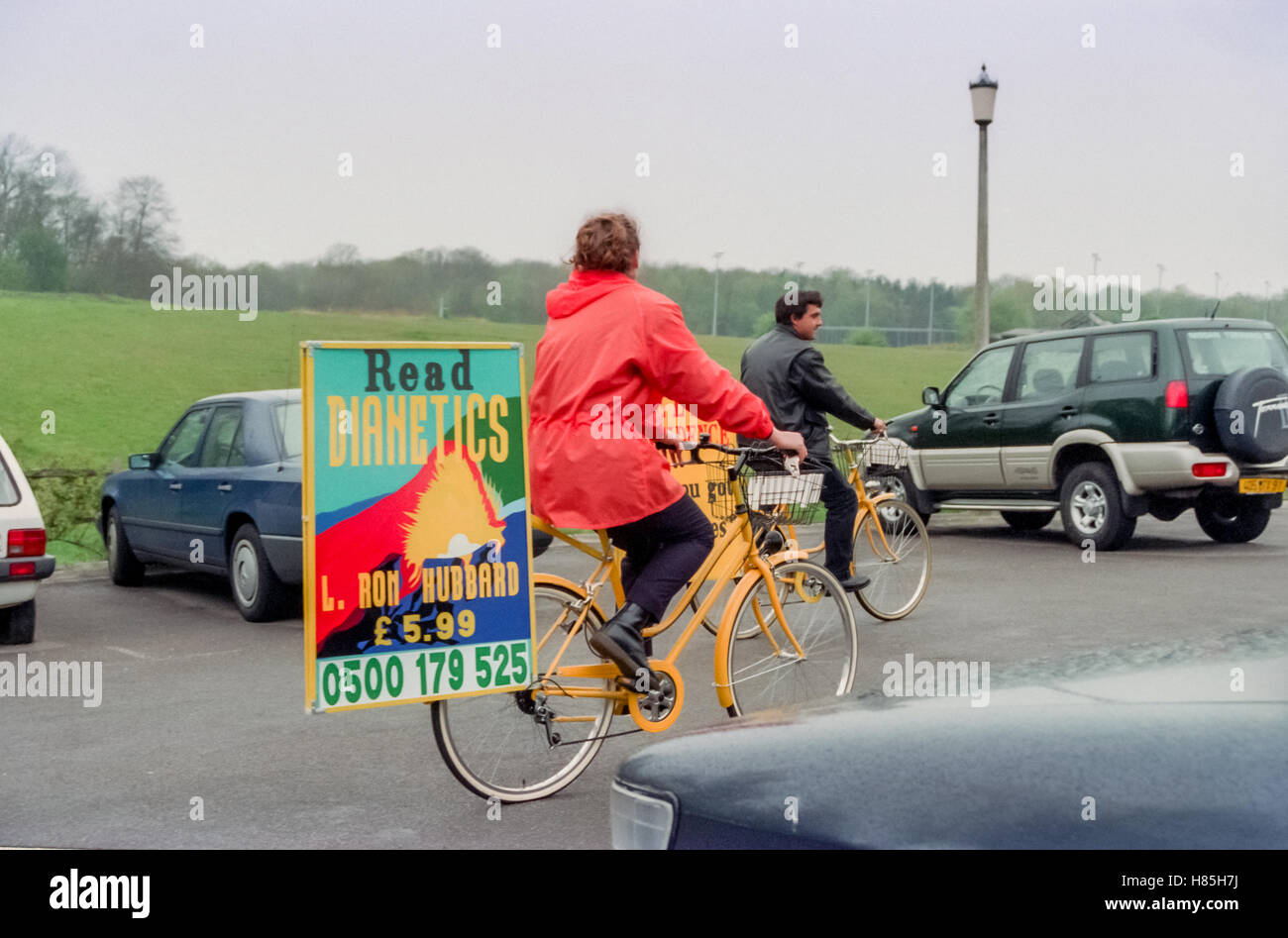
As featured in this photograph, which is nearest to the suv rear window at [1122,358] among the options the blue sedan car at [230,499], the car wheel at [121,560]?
the blue sedan car at [230,499]

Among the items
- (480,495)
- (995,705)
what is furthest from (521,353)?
(995,705)

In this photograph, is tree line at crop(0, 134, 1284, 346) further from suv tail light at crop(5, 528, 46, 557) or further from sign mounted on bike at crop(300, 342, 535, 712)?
sign mounted on bike at crop(300, 342, 535, 712)

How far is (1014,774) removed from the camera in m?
1.98

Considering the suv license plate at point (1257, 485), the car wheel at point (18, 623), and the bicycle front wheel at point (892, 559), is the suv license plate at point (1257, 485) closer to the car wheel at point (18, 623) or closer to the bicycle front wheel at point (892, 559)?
the bicycle front wheel at point (892, 559)

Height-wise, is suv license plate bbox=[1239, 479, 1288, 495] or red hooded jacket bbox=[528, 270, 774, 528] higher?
red hooded jacket bbox=[528, 270, 774, 528]

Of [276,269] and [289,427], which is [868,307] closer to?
[276,269]

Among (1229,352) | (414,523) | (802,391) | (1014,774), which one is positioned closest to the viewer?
(1014,774)

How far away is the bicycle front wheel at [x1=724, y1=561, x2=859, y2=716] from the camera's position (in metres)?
5.69

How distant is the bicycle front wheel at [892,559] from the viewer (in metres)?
8.51

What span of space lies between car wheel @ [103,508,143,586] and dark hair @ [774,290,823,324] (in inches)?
237

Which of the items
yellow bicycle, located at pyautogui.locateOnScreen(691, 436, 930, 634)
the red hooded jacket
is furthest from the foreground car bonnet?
yellow bicycle, located at pyautogui.locateOnScreen(691, 436, 930, 634)

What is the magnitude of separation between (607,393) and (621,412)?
79mm

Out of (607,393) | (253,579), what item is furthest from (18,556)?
(607,393)

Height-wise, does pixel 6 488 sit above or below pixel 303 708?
above
